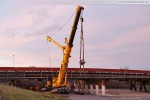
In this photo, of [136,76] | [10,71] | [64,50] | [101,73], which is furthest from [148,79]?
[10,71]

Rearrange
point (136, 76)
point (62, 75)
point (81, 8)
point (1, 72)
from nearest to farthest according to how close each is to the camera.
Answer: point (81, 8) → point (62, 75) → point (1, 72) → point (136, 76)

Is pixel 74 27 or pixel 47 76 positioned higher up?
pixel 74 27

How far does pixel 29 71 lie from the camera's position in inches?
3002

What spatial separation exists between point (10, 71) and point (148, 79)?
4015 centimetres

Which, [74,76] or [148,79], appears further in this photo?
[148,79]

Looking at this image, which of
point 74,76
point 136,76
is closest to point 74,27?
point 74,76

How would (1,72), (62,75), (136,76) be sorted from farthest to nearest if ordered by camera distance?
(136,76) → (1,72) → (62,75)

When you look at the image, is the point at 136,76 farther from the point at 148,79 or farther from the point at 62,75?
the point at 62,75

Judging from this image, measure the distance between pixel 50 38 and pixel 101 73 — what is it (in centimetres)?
1658

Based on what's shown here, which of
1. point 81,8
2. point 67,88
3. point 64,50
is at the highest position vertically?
point 81,8

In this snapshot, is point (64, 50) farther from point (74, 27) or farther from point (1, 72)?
point (1, 72)

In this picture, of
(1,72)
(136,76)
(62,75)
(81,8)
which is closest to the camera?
(81,8)

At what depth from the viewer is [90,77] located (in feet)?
253

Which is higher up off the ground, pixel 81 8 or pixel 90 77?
pixel 81 8
